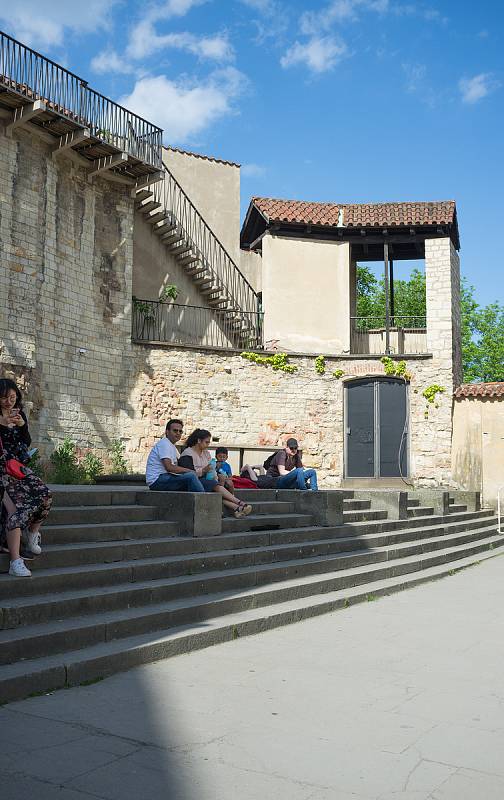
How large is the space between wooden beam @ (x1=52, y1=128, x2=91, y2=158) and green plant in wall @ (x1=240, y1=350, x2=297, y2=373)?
654 centimetres

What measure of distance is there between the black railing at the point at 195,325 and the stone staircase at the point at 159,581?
981cm

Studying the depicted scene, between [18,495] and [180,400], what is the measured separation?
1364cm

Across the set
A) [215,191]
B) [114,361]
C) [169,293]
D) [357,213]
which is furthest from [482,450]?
[215,191]

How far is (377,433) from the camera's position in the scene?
20453 mm

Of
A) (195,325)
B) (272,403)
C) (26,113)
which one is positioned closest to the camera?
(26,113)

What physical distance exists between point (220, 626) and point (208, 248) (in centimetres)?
1714

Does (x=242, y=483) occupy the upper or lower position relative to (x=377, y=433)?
lower

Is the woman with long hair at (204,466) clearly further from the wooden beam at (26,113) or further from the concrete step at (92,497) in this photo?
the wooden beam at (26,113)

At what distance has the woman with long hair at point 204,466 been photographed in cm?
884

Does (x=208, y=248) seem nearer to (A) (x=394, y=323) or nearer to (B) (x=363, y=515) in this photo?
(A) (x=394, y=323)

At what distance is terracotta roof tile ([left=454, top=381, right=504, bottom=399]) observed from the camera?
1989 centimetres

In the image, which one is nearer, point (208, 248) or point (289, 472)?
point (289, 472)

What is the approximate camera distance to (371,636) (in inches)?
252

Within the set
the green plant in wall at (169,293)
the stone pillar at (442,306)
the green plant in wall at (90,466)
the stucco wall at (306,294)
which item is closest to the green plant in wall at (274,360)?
the stucco wall at (306,294)
